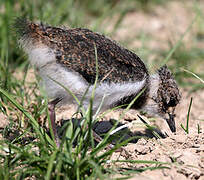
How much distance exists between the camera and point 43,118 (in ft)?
13.7

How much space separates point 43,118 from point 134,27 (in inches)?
152

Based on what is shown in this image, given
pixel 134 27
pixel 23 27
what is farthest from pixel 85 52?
pixel 134 27

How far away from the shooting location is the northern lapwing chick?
3.34 m

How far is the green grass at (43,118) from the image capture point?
8.84ft

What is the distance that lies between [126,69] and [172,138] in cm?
82

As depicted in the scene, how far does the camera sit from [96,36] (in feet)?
11.9

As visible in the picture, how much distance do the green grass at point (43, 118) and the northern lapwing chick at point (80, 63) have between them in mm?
257

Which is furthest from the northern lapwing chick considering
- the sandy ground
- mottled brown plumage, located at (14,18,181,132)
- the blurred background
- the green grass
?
the blurred background

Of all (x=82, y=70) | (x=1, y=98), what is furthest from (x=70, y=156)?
(x=1, y=98)

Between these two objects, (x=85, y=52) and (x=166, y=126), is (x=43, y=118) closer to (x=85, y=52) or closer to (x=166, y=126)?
(x=85, y=52)

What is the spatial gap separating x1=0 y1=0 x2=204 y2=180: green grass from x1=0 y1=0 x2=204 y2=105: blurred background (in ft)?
0.06

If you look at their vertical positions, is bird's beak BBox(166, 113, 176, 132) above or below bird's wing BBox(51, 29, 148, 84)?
below

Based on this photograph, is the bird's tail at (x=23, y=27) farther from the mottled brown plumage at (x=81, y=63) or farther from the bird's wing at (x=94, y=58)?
the bird's wing at (x=94, y=58)

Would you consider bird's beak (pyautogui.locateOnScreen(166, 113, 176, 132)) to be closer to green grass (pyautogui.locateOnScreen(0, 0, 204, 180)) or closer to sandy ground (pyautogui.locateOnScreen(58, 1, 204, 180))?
sandy ground (pyautogui.locateOnScreen(58, 1, 204, 180))
